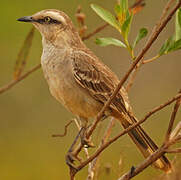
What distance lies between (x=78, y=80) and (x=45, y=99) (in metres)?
3.65

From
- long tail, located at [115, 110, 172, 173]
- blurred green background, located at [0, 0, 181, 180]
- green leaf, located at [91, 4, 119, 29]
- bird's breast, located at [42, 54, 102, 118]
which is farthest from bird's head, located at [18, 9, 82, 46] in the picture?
blurred green background, located at [0, 0, 181, 180]

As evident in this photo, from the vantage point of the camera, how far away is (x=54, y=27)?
17.8 ft

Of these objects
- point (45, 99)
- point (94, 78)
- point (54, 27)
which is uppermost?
point (54, 27)

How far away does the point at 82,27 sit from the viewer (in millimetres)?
4848

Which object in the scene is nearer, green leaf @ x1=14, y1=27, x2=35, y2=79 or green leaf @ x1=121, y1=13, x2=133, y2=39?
green leaf @ x1=121, y1=13, x2=133, y2=39

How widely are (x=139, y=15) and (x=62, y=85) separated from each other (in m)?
4.45

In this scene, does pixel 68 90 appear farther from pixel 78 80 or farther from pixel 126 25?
pixel 126 25

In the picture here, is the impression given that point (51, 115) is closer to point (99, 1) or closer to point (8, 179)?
point (8, 179)

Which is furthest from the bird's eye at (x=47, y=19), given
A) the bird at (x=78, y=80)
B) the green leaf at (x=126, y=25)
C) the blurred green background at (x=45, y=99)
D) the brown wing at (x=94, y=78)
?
the blurred green background at (x=45, y=99)

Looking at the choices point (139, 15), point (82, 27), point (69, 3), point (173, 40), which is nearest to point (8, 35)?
point (69, 3)

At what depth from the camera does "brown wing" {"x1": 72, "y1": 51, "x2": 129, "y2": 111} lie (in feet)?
16.7

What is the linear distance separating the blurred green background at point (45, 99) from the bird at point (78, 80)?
2544 millimetres

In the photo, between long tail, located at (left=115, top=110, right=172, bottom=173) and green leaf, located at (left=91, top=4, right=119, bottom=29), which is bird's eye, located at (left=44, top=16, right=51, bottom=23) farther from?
green leaf, located at (left=91, top=4, right=119, bottom=29)

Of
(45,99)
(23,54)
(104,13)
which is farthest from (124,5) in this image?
(45,99)
